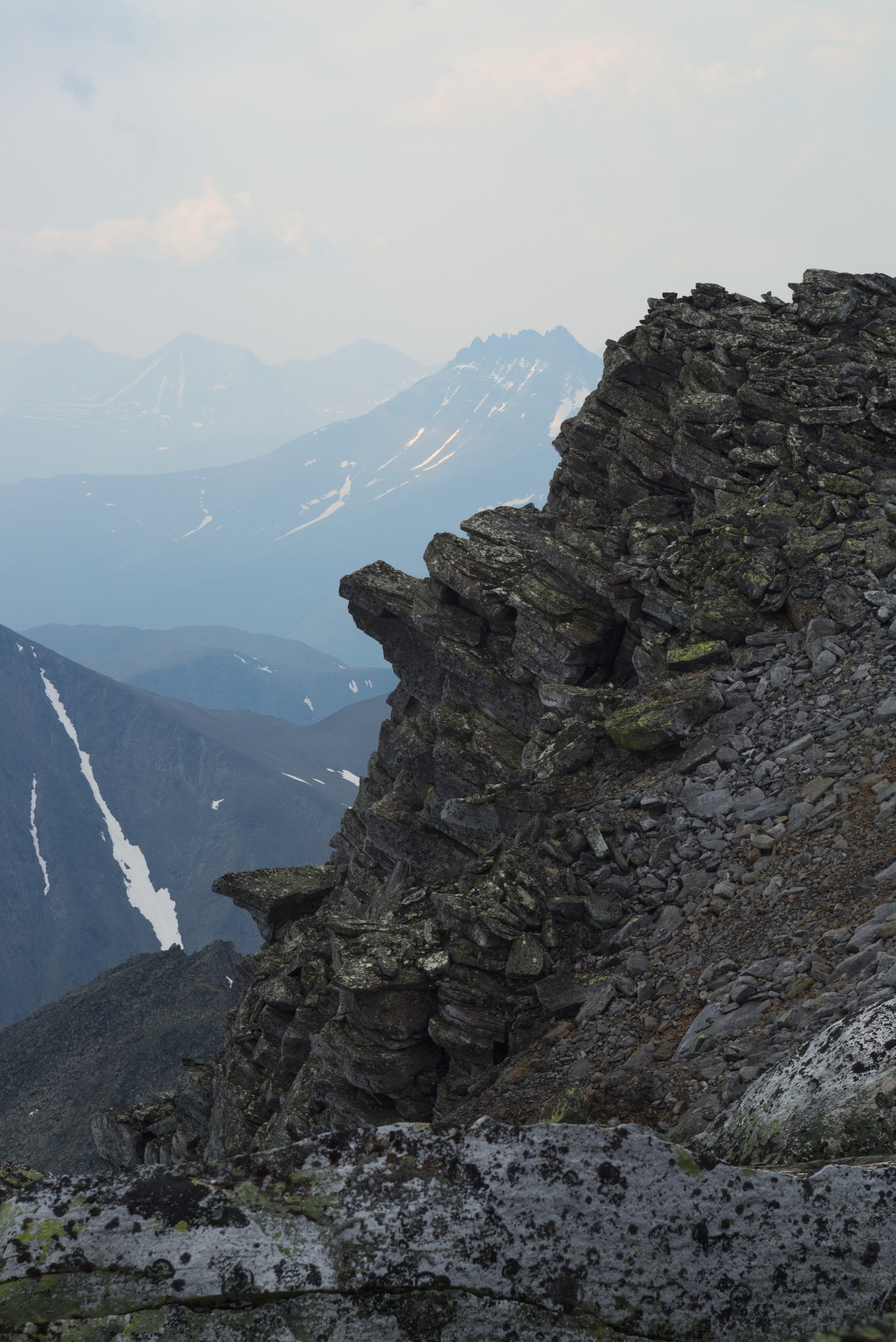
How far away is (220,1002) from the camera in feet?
267

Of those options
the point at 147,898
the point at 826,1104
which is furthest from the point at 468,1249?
the point at 147,898

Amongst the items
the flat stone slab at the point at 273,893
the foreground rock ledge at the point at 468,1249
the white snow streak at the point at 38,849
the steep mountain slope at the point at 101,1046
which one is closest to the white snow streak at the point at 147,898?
the white snow streak at the point at 38,849

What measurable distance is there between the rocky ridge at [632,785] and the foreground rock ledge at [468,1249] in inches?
81.9

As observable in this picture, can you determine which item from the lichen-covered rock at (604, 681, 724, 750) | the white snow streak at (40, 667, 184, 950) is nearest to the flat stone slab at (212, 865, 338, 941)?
the lichen-covered rock at (604, 681, 724, 750)

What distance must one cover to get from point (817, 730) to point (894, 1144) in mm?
12647

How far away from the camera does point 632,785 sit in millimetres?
21312

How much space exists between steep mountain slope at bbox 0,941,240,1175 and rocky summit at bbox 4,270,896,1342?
2785cm

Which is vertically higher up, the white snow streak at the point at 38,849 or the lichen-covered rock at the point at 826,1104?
the white snow streak at the point at 38,849

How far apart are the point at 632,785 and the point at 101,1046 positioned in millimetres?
72846

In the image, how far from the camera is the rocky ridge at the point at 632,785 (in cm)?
1450

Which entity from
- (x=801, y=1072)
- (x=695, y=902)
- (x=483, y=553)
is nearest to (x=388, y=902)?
(x=483, y=553)

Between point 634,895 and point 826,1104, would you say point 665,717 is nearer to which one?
point 634,895

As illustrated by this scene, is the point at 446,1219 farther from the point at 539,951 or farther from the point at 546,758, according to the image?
the point at 546,758

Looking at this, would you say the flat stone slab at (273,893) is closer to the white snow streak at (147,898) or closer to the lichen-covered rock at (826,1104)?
the lichen-covered rock at (826,1104)
